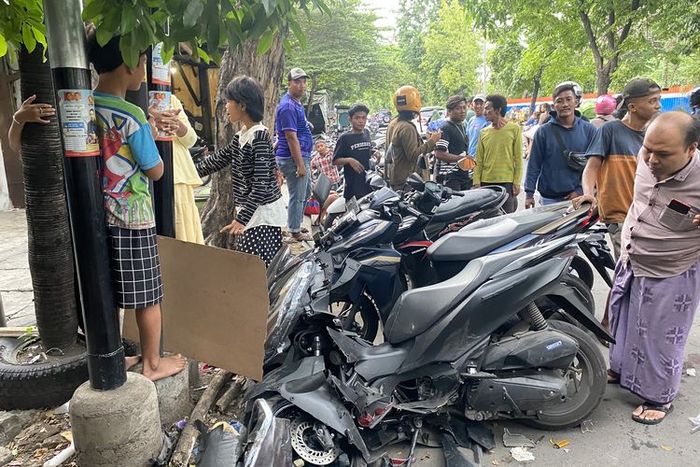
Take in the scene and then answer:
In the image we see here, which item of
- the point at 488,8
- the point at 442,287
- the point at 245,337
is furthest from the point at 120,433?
the point at 488,8

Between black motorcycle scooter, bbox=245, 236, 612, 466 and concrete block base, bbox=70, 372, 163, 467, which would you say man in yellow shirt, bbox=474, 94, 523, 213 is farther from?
concrete block base, bbox=70, 372, 163, 467

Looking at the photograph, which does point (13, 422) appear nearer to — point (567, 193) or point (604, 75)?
point (567, 193)

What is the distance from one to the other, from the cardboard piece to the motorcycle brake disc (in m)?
0.28

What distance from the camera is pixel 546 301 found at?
2795 mm

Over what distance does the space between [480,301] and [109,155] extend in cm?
182

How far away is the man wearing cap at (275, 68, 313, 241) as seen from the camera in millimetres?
5645

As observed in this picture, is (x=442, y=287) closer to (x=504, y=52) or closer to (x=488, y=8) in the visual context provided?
(x=488, y=8)

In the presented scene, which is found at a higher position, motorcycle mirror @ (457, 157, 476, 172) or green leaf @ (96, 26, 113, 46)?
green leaf @ (96, 26, 113, 46)

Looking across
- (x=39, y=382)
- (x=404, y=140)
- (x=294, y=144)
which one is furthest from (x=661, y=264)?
(x=294, y=144)

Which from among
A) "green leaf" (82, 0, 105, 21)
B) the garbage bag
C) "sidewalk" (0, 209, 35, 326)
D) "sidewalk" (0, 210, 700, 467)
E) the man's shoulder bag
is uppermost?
"green leaf" (82, 0, 105, 21)

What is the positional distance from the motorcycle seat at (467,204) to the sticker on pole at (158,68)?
2078mm

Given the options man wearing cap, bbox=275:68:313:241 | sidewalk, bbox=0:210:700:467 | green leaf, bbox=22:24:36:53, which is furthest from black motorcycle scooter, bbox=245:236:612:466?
man wearing cap, bbox=275:68:313:241

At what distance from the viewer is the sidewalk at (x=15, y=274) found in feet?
14.0

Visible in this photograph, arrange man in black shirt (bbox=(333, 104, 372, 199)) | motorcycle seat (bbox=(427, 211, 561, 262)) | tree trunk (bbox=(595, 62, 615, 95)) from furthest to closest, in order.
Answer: tree trunk (bbox=(595, 62, 615, 95)) → man in black shirt (bbox=(333, 104, 372, 199)) → motorcycle seat (bbox=(427, 211, 561, 262))
